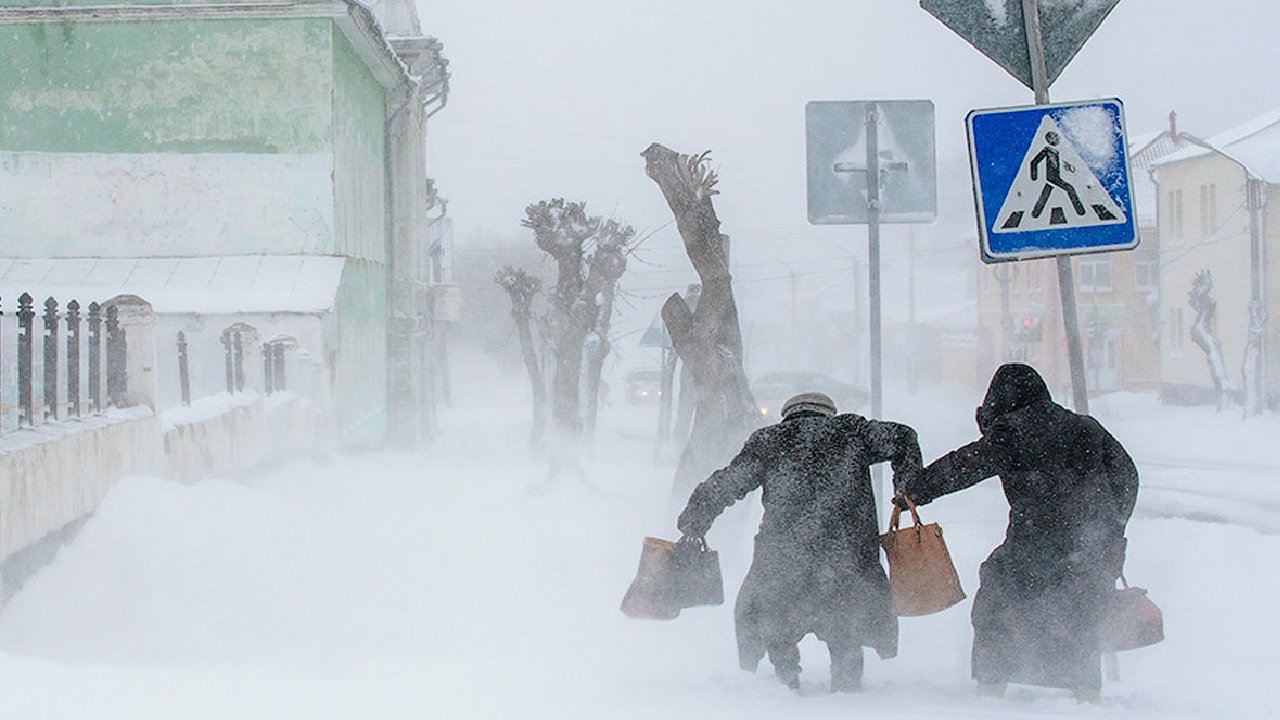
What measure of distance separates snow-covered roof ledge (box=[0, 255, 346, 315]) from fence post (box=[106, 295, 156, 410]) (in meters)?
10.4

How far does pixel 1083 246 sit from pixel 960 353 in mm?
70376

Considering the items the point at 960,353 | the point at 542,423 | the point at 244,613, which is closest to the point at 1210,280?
the point at 542,423

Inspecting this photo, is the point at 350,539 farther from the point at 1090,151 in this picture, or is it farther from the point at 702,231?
the point at 1090,151

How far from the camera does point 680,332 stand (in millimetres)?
15375

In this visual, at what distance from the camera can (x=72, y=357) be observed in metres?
9.95

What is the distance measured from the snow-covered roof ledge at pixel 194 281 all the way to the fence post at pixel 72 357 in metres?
11.9

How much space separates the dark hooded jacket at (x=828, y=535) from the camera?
6496 mm

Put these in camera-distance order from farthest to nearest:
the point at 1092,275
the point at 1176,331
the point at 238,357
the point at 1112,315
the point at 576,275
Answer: the point at 1092,275 < the point at 1112,315 < the point at 1176,331 < the point at 576,275 < the point at 238,357

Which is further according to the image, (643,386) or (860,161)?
(643,386)

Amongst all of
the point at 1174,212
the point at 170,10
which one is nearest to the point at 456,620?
the point at 170,10

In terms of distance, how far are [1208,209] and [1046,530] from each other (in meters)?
45.0

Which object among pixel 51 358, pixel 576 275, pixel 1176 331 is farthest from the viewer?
pixel 1176 331

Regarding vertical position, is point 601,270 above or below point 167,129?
below

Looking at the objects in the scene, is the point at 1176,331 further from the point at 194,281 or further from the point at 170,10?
the point at 170,10
